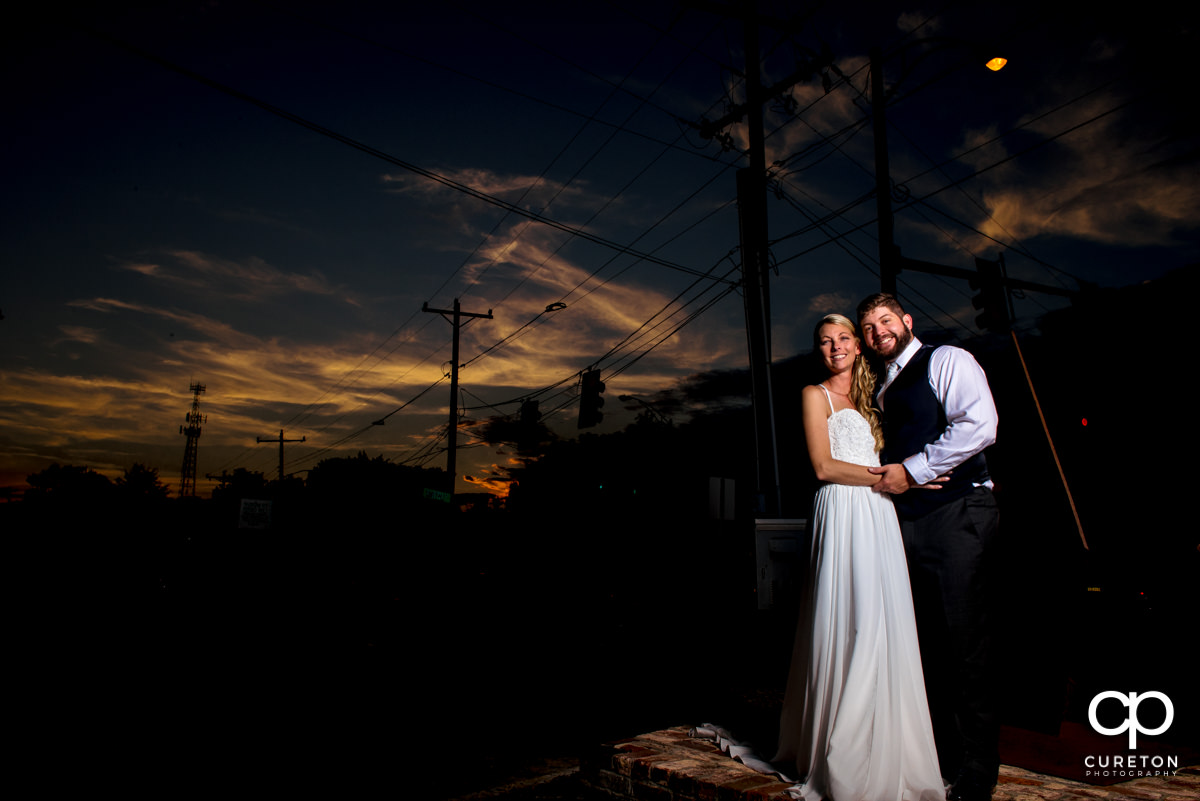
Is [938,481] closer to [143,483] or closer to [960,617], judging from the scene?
[960,617]

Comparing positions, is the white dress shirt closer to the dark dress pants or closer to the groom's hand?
the groom's hand

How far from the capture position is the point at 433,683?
898 cm

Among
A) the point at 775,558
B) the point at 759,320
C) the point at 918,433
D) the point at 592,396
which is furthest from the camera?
the point at 592,396

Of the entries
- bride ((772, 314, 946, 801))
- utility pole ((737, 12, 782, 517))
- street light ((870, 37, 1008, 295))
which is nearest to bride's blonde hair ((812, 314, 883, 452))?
bride ((772, 314, 946, 801))

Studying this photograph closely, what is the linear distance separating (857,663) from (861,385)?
1.45m

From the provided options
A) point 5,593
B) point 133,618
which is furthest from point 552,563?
point 5,593

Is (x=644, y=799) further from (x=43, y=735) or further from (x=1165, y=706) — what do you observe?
(x=43, y=735)

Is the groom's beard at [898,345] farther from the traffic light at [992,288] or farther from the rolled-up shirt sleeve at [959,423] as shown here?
the traffic light at [992,288]

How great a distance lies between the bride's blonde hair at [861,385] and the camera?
359 centimetres

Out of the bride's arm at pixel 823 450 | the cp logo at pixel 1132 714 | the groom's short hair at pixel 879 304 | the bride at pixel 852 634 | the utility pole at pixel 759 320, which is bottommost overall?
the cp logo at pixel 1132 714

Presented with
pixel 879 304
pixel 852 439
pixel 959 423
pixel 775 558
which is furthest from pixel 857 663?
pixel 775 558

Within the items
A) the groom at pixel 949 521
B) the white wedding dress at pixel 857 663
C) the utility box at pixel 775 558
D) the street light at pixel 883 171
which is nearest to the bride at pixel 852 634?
the white wedding dress at pixel 857 663

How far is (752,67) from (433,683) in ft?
38.1

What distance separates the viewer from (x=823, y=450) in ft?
11.5
